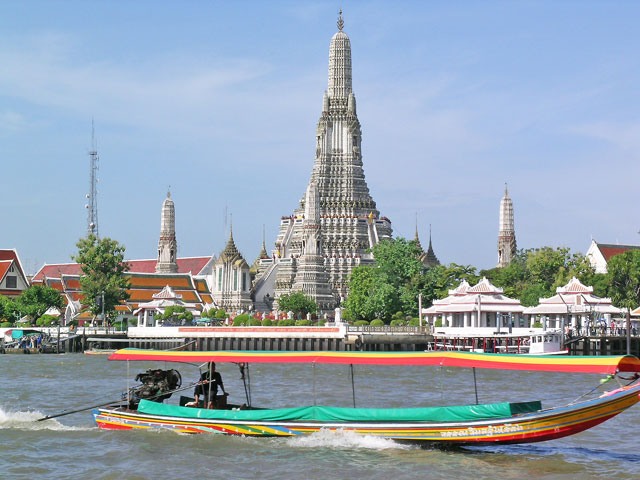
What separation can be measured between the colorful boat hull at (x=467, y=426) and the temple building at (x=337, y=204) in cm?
7990

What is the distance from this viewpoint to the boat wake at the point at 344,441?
2225cm

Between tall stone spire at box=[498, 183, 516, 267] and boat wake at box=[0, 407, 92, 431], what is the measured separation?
95621mm

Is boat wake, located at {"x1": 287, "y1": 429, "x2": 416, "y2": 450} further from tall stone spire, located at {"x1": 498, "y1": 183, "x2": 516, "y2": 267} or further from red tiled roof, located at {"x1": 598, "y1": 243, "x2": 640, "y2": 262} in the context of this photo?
tall stone spire, located at {"x1": 498, "y1": 183, "x2": 516, "y2": 267}

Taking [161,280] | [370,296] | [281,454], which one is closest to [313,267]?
[161,280]

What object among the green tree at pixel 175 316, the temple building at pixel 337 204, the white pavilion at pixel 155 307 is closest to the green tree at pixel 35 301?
the white pavilion at pixel 155 307

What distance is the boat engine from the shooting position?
83.5ft

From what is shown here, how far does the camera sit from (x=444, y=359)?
22.2 meters

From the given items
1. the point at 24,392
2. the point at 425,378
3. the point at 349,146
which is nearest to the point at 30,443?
the point at 24,392

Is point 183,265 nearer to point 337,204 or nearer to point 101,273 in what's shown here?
point 337,204

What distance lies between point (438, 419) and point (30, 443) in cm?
998

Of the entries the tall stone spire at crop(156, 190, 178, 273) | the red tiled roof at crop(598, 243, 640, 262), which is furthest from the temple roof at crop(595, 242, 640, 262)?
the tall stone spire at crop(156, 190, 178, 273)

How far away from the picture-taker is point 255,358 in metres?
23.9

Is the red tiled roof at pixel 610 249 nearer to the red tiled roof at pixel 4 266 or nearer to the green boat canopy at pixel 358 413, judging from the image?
the red tiled roof at pixel 4 266

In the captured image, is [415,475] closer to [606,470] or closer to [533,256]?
[606,470]
